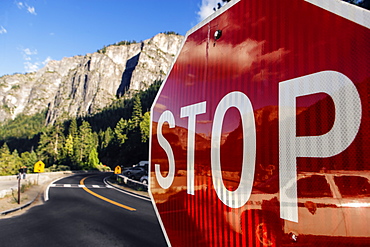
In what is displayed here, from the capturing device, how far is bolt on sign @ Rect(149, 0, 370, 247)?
69cm

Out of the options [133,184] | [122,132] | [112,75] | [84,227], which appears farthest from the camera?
[112,75]

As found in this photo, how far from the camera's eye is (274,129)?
36.0 inches

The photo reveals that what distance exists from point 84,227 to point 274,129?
7932 millimetres

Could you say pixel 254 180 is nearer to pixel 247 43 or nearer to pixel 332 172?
pixel 332 172

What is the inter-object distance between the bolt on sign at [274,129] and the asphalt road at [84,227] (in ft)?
17.8

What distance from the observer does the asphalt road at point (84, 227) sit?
19.7 feet

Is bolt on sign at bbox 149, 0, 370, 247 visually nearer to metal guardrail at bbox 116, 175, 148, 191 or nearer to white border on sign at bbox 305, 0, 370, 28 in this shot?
white border on sign at bbox 305, 0, 370, 28

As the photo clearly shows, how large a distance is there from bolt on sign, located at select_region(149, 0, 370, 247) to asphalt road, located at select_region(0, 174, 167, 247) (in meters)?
5.42

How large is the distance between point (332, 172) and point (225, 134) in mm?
504

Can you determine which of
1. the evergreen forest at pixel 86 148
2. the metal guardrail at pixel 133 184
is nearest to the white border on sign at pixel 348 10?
the metal guardrail at pixel 133 184

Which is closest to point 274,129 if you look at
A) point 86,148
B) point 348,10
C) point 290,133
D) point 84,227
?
point 290,133

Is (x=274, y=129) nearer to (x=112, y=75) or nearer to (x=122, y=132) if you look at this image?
(x=122, y=132)

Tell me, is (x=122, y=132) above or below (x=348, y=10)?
above

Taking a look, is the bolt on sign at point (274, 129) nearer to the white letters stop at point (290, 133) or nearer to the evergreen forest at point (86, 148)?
the white letters stop at point (290, 133)
